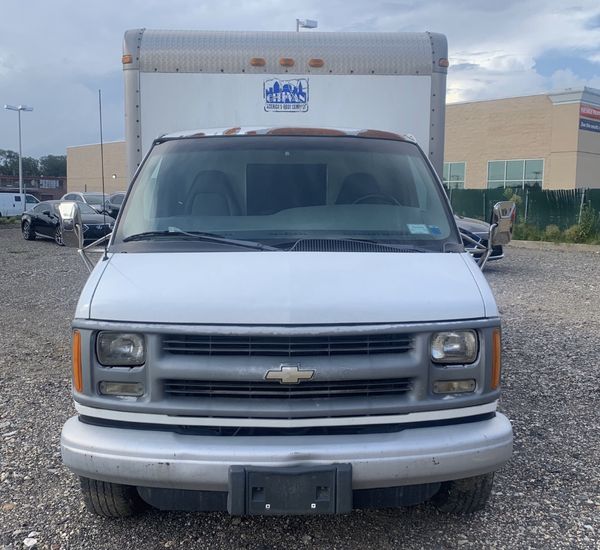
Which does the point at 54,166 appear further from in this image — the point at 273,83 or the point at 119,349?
the point at 119,349

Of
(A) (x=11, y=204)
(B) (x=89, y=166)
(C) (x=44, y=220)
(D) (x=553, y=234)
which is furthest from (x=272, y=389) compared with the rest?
(B) (x=89, y=166)

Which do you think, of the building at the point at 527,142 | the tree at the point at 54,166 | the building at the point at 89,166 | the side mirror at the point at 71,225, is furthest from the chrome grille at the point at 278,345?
the tree at the point at 54,166

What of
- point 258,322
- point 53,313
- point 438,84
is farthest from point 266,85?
point 53,313

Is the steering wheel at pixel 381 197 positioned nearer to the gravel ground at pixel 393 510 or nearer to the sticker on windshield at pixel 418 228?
the sticker on windshield at pixel 418 228

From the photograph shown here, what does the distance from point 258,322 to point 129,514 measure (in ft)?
4.71

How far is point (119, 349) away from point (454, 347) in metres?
1.59

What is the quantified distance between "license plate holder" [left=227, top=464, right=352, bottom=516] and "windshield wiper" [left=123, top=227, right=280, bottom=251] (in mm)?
1261

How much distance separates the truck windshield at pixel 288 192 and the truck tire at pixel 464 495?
1.29 meters

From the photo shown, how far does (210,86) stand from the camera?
5.52 meters

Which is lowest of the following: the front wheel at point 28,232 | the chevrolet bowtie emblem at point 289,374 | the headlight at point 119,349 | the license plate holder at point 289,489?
the front wheel at point 28,232

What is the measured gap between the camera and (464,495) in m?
3.55

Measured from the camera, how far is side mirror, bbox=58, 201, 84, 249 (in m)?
4.25

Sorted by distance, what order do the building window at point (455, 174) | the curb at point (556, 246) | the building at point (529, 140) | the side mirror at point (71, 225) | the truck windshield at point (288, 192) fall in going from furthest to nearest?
1. the building window at point (455, 174)
2. the building at point (529, 140)
3. the curb at point (556, 246)
4. the side mirror at point (71, 225)
5. the truck windshield at point (288, 192)

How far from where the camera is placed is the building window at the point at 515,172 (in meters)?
38.1
